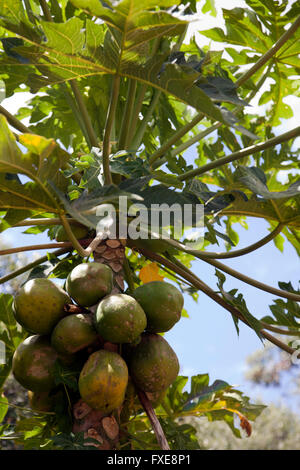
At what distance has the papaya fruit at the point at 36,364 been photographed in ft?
5.55

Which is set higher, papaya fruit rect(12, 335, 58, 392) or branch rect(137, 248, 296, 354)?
branch rect(137, 248, 296, 354)

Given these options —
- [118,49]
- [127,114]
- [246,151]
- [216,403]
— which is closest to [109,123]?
[118,49]

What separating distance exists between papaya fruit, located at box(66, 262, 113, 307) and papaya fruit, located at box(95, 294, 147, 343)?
7cm

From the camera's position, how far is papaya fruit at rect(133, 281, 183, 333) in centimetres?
172

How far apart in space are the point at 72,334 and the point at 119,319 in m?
0.16

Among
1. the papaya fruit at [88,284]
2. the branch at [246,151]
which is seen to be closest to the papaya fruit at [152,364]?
the papaya fruit at [88,284]

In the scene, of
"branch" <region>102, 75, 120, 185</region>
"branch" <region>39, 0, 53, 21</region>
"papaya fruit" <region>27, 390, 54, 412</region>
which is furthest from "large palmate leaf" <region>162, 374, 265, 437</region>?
"branch" <region>39, 0, 53, 21</region>

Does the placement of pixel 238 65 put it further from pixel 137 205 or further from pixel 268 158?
pixel 137 205

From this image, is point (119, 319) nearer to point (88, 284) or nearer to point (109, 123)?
point (88, 284)

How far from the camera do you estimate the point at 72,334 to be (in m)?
1.59

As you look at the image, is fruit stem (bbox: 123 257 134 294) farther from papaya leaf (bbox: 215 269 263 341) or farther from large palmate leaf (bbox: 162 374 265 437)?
large palmate leaf (bbox: 162 374 265 437)

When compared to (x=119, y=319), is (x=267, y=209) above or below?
above

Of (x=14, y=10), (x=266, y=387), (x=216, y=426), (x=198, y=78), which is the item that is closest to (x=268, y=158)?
(x=198, y=78)

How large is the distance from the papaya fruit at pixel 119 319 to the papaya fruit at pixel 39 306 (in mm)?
156
